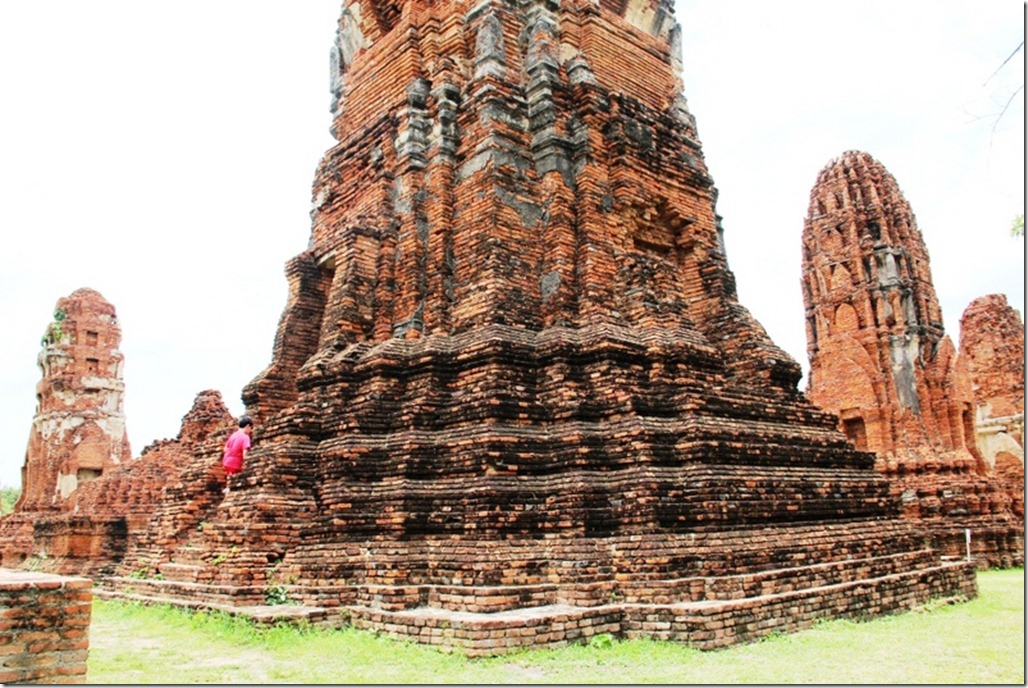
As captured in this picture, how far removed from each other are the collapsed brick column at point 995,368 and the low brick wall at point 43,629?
28.1m

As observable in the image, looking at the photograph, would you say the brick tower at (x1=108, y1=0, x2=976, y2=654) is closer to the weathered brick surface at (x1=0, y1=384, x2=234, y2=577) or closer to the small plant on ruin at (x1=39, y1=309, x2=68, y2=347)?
the weathered brick surface at (x1=0, y1=384, x2=234, y2=577)

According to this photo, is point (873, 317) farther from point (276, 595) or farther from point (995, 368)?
point (276, 595)

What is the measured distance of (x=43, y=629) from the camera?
17.4 feet

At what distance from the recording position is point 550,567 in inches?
328

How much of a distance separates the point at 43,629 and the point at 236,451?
5.83m

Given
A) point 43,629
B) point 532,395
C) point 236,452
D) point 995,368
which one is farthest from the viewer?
point 995,368

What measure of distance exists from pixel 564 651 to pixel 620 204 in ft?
21.6

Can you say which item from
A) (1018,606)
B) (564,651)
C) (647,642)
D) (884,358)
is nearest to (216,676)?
(564,651)

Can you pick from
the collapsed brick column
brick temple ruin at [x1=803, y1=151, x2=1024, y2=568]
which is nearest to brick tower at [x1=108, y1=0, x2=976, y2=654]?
brick temple ruin at [x1=803, y1=151, x2=1024, y2=568]

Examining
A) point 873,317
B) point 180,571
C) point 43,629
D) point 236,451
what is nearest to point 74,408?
point 236,451

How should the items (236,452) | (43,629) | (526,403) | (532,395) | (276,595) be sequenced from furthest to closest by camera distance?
(236,452) < (532,395) < (526,403) < (276,595) < (43,629)

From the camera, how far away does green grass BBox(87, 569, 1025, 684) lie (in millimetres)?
6406

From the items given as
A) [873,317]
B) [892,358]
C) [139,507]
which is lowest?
[139,507]

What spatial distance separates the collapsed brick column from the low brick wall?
2812cm
